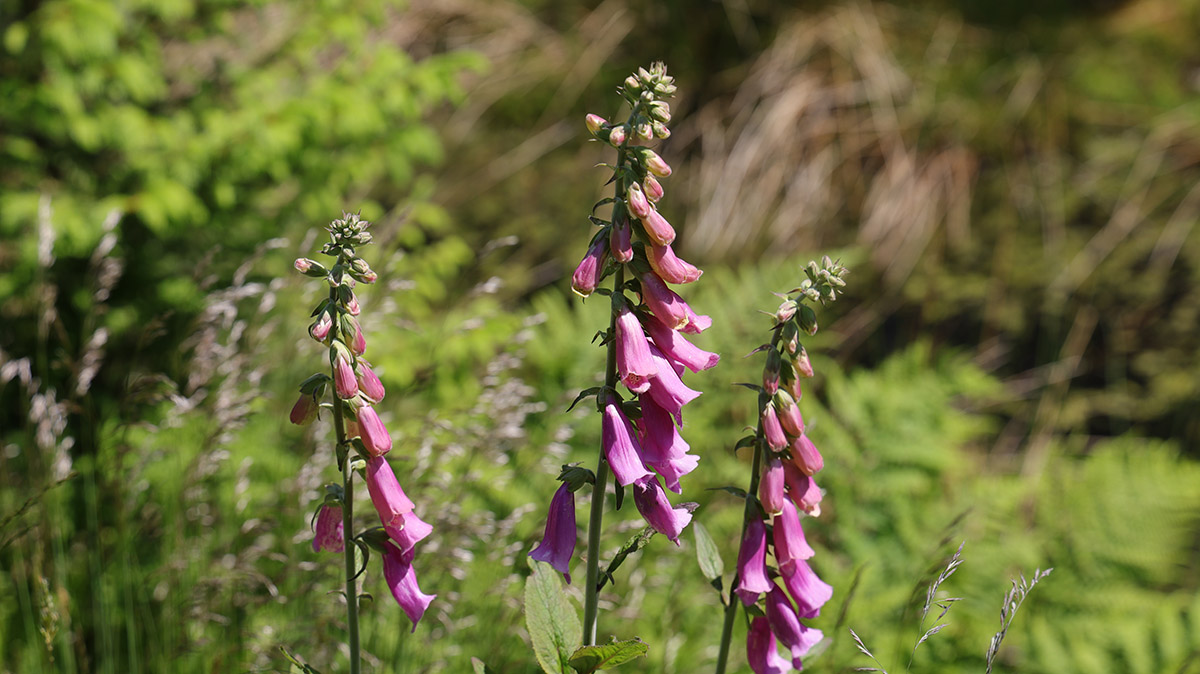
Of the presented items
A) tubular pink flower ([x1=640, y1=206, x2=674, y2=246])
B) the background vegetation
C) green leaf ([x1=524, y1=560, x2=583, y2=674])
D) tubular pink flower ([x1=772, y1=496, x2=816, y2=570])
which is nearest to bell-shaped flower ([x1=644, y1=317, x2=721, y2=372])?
tubular pink flower ([x1=640, y1=206, x2=674, y2=246])

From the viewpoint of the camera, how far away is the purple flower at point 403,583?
1237 millimetres

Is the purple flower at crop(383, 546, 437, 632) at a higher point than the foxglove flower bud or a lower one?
higher

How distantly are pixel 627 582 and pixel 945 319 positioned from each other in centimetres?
293

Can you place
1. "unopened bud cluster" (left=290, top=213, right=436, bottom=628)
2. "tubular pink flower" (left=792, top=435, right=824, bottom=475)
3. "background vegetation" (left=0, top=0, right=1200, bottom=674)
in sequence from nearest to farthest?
"unopened bud cluster" (left=290, top=213, right=436, bottom=628), "tubular pink flower" (left=792, top=435, right=824, bottom=475), "background vegetation" (left=0, top=0, right=1200, bottom=674)

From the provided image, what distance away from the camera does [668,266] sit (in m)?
1.19

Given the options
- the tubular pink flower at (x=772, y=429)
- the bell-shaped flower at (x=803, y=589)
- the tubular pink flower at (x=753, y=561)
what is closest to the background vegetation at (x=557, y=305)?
the bell-shaped flower at (x=803, y=589)

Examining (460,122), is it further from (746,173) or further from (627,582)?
(627,582)

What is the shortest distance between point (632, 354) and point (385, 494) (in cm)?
38

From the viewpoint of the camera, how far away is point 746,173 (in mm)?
4988

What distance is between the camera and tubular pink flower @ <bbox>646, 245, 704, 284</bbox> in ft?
3.89

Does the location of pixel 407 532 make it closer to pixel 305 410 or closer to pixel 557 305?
pixel 305 410

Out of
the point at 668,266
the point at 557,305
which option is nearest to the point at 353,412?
the point at 668,266

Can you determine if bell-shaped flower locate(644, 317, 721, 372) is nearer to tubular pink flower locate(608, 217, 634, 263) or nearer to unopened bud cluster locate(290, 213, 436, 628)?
tubular pink flower locate(608, 217, 634, 263)

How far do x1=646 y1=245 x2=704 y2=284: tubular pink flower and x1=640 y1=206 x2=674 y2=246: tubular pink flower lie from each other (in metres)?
0.02
